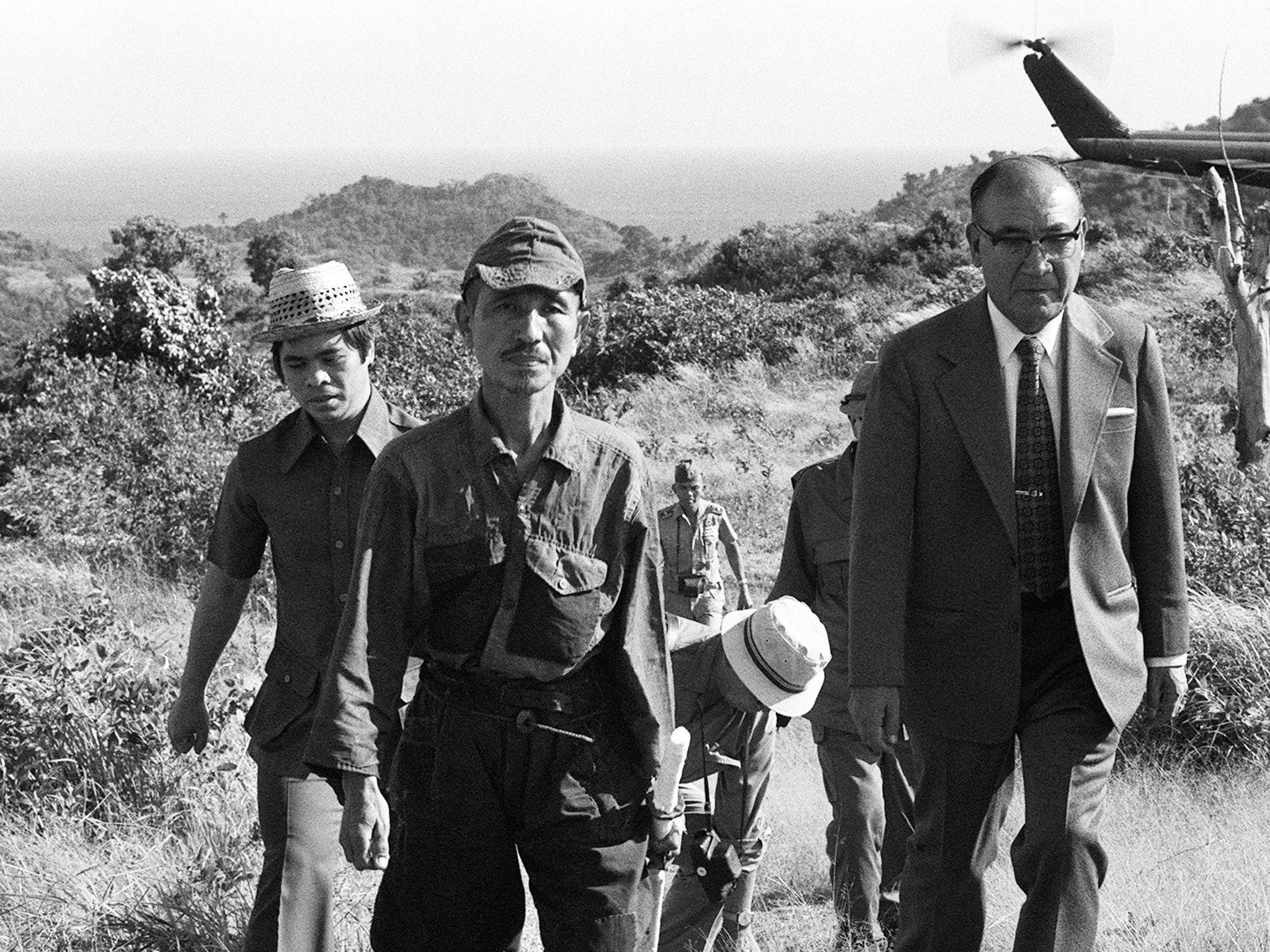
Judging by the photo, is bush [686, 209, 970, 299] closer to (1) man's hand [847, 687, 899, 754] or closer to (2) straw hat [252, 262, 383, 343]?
(2) straw hat [252, 262, 383, 343]

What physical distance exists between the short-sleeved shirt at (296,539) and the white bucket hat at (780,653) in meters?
0.99

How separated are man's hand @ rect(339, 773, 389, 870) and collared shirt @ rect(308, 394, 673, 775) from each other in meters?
0.07

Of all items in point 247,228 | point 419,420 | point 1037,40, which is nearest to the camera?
point 419,420

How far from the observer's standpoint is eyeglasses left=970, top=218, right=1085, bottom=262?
10.8ft

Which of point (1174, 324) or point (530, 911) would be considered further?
point (1174, 324)

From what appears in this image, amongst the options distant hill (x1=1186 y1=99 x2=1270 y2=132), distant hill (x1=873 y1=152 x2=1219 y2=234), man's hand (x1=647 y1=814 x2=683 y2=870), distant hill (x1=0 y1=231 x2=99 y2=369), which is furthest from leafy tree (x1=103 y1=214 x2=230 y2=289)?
distant hill (x1=1186 y1=99 x2=1270 y2=132)

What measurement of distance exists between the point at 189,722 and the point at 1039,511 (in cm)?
215

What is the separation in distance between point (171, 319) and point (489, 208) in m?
81.1

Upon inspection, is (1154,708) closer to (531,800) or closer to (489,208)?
(531,800)

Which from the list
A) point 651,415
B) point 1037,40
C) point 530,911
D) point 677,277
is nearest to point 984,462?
point 530,911

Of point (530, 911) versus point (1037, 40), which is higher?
point (1037, 40)

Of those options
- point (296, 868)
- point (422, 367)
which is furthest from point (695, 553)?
point (422, 367)

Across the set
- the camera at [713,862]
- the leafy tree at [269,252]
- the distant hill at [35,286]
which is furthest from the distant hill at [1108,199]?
the camera at [713,862]

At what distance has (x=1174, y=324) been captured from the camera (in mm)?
23422
